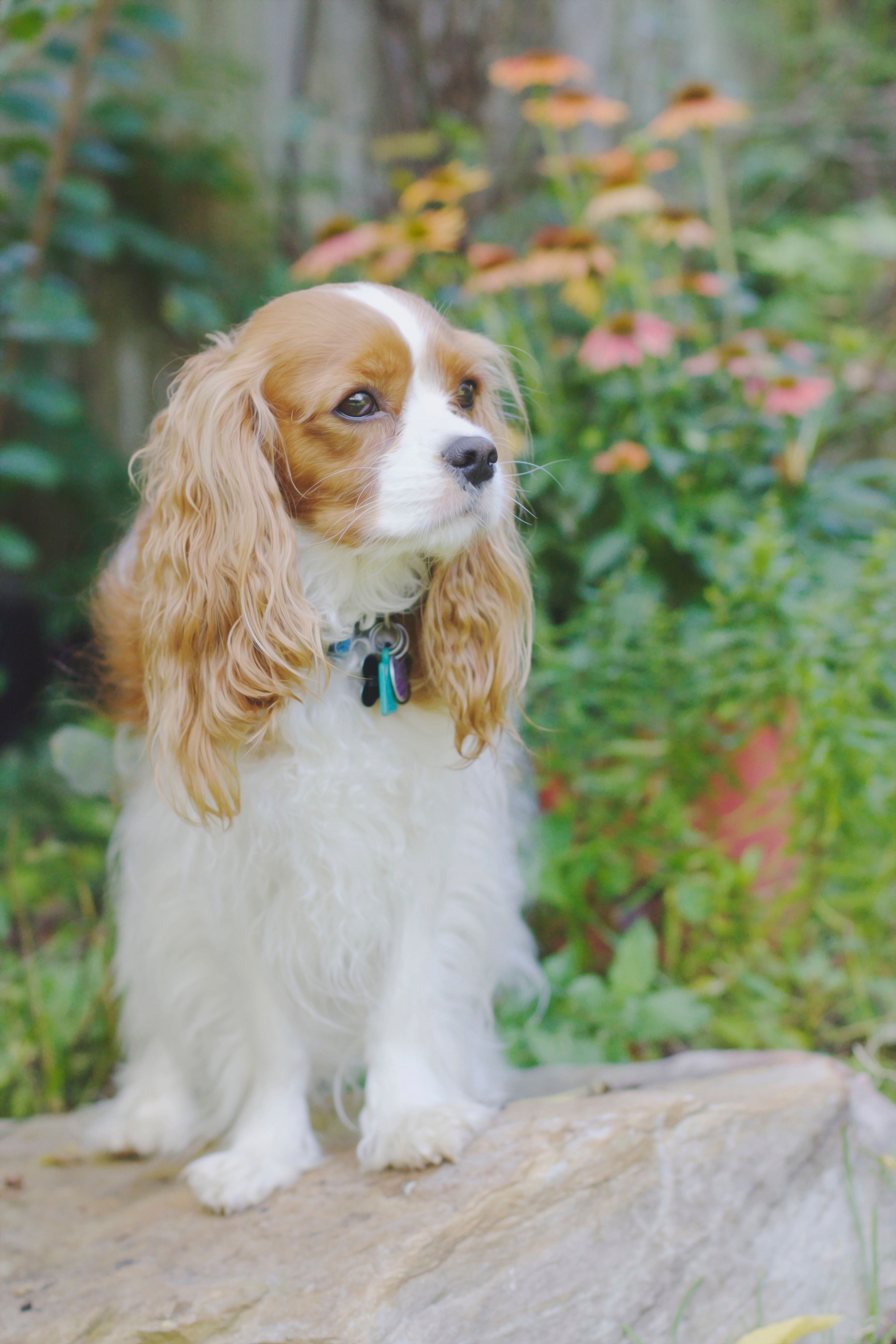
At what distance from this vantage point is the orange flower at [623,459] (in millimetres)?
2832

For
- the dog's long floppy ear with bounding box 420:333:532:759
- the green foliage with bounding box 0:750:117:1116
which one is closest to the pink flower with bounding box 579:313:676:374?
the dog's long floppy ear with bounding box 420:333:532:759

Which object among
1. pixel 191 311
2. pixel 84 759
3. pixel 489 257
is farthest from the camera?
pixel 191 311

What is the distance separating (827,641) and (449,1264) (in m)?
1.52

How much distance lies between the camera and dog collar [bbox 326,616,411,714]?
5.90 ft

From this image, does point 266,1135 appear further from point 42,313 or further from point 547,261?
point 42,313

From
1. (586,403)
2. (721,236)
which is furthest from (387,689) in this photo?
(721,236)

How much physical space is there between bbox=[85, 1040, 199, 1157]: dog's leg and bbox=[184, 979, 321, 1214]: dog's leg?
0.20 metres

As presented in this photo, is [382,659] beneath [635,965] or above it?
above

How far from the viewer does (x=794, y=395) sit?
2.87m

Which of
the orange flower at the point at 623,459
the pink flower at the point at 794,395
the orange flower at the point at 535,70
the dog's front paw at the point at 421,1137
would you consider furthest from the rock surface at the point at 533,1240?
the orange flower at the point at 535,70

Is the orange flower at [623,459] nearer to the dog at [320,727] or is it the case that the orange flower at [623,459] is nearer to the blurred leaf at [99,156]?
the dog at [320,727]

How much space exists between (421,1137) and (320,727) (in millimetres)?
678

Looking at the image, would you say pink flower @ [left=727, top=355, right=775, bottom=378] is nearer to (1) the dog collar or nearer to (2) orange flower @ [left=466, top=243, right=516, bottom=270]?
(2) orange flower @ [left=466, top=243, right=516, bottom=270]

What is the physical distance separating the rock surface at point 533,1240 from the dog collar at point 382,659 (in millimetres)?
739
